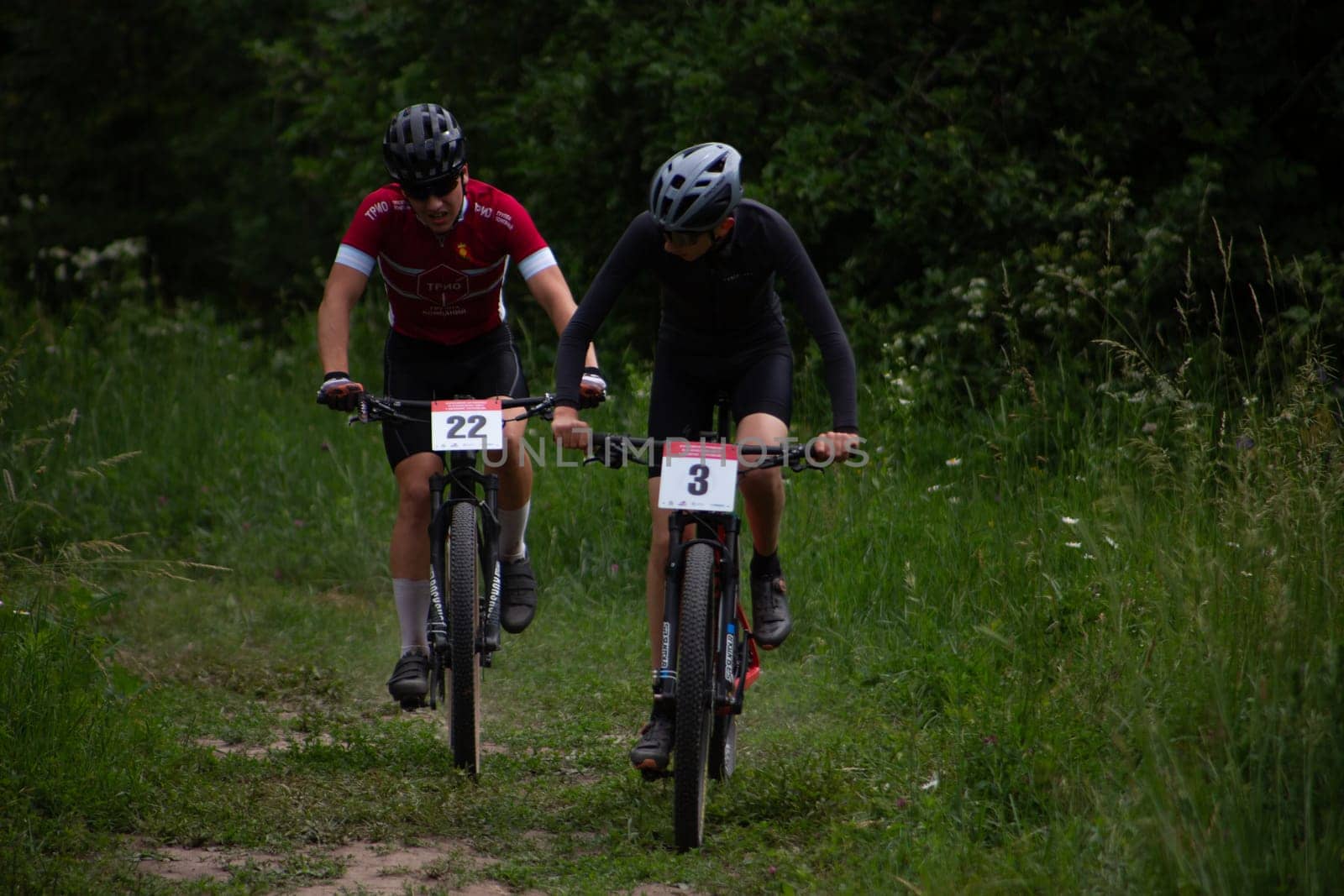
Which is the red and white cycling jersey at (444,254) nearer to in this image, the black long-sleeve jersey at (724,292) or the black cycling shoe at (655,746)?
the black long-sleeve jersey at (724,292)

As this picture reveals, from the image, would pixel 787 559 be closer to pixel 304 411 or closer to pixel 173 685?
pixel 173 685

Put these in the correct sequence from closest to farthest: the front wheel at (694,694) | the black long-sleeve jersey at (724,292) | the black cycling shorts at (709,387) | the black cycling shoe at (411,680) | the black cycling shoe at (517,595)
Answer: the front wheel at (694,694), the black long-sleeve jersey at (724,292), the black cycling shorts at (709,387), the black cycling shoe at (411,680), the black cycling shoe at (517,595)

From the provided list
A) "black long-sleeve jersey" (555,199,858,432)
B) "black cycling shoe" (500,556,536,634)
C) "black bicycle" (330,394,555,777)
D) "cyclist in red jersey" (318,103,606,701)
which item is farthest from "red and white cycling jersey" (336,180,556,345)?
"black cycling shoe" (500,556,536,634)

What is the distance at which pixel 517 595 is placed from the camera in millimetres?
→ 5945

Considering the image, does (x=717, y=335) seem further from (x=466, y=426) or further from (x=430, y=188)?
(x=430, y=188)

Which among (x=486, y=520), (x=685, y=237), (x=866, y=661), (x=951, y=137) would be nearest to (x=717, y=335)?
(x=685, y=237)

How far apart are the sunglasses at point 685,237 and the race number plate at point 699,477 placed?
26.8 inches

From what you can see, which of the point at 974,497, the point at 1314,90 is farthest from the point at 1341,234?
the point at 974,497

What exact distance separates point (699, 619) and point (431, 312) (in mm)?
2070

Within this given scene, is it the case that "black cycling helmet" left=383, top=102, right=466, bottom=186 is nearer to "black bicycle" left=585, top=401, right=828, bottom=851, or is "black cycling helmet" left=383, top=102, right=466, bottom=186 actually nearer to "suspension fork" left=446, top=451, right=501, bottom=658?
"suspension fork" left=446, top=451, right=501, bottom=658

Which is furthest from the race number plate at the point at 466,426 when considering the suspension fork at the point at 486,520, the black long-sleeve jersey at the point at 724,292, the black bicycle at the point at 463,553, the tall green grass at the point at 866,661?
the tall green grass at the point at 866,661

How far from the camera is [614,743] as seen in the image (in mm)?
5566

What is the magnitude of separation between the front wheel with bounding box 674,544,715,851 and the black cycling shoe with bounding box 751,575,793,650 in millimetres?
616

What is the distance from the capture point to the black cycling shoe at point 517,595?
19.1 ft
